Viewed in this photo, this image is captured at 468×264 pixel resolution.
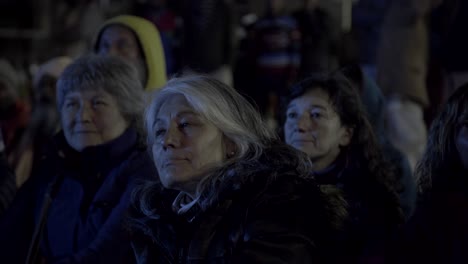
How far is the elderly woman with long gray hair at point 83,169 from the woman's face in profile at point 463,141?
4.44 feet

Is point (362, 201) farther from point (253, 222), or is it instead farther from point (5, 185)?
point (5, 185)

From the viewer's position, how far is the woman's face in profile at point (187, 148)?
2459 mm

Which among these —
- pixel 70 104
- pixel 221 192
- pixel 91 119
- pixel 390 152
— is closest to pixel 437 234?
pixel 221 192

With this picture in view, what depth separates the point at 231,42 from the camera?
6602 millimetres

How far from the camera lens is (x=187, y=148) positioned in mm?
2467

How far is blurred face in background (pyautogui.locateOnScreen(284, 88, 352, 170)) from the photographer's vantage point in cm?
340

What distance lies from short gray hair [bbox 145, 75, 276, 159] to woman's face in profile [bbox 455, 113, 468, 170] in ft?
2.05

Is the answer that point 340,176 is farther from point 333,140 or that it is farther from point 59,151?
point 59,151

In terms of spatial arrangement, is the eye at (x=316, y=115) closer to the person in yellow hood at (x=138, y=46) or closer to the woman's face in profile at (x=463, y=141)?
the woman's face in profile at (x=463, y=141)

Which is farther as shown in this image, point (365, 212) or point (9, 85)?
point (9, 85)

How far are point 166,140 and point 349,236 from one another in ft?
2.33

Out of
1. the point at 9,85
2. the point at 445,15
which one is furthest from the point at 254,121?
the point at 9,85

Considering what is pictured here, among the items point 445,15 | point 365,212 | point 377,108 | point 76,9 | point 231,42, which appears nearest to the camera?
point 365,212

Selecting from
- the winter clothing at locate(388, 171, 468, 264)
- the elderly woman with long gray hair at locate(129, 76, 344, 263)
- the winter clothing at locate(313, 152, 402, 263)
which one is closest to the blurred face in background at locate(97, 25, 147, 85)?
the winter clothing at locate(313, 152, 402, 263)
